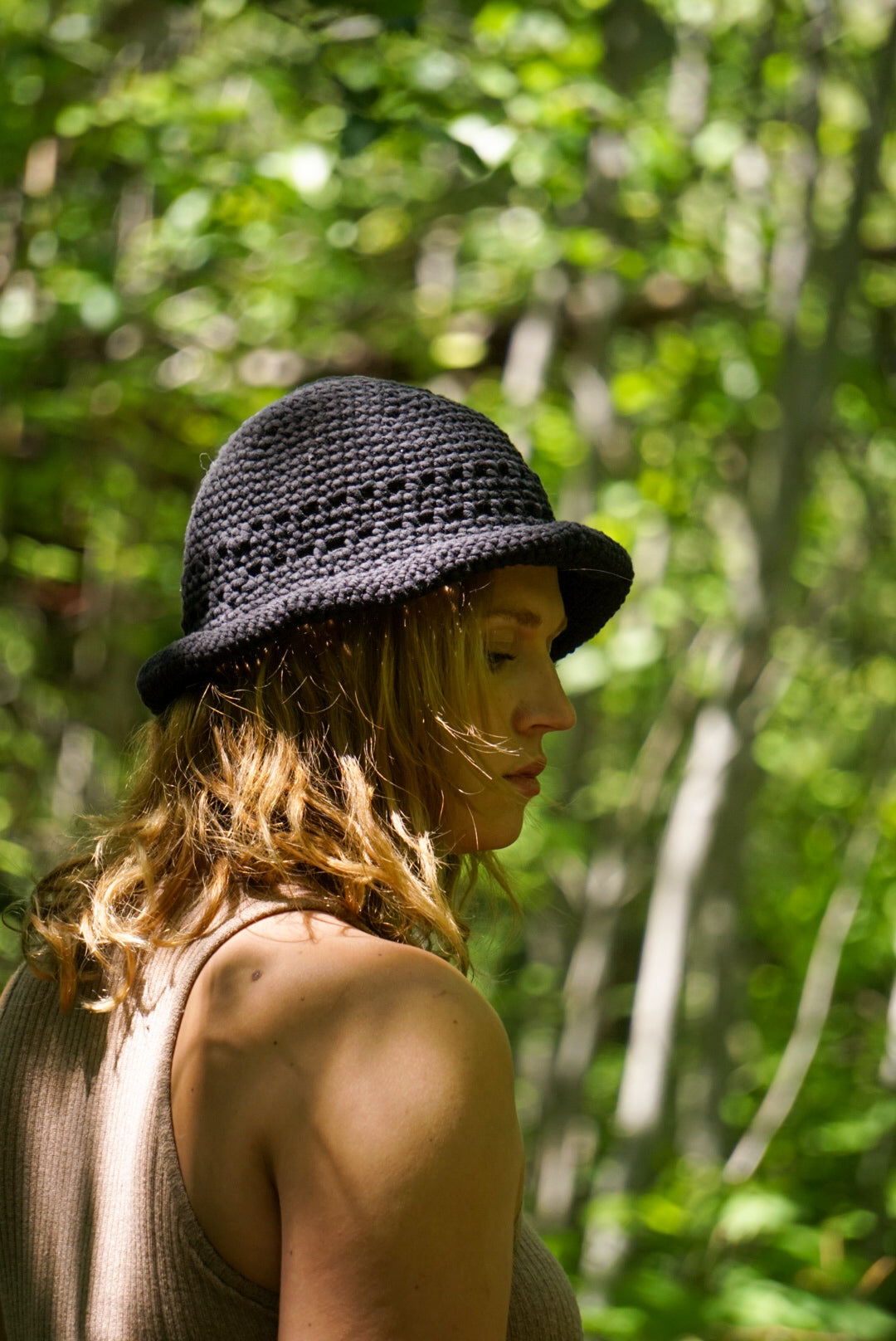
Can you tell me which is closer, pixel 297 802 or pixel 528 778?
pixel 297 802

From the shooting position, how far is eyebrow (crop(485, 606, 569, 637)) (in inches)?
55.3

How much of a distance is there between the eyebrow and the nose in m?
0.05

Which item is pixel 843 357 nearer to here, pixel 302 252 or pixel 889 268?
pixel 889 268

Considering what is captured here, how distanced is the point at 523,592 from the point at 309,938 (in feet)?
1.70

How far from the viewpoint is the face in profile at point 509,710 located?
1395 mm

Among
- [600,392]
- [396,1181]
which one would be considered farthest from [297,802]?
[600,392]

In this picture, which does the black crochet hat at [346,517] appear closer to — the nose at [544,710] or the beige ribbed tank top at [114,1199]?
the nose at [544,710]

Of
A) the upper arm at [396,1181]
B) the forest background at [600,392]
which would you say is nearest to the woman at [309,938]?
the upper arm at [396,1181]

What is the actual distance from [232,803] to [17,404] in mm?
3661

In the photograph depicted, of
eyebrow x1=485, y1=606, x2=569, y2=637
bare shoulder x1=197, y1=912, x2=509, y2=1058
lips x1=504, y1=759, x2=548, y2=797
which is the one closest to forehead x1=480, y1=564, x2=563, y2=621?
eyebrow x1=485, y1=606, x2=569, y2=637

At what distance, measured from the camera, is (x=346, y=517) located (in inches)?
52.3

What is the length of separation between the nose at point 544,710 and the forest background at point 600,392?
1.22 meters

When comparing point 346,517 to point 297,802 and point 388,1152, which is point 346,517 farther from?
point 388,1152

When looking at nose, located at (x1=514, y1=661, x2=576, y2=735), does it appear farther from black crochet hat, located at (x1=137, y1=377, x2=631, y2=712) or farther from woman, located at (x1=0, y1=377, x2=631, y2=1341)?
black crochet hat, located at (x1=137, y1=377, x2=631, y2=712)
